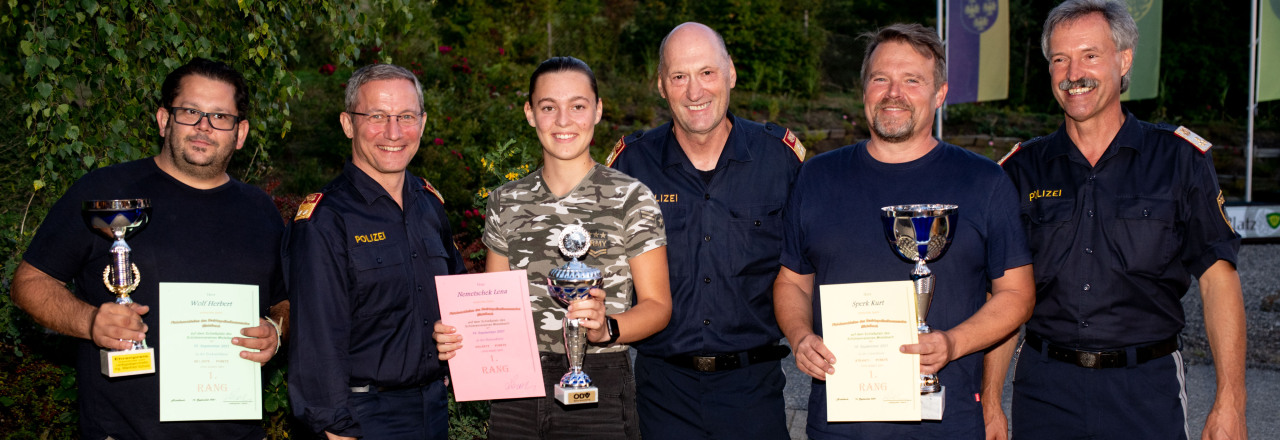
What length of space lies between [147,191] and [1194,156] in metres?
3.73

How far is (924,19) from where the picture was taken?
2338 centimetres

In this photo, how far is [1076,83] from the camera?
3.44 m

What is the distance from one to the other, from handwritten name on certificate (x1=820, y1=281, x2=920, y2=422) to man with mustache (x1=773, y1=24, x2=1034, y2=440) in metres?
0.06

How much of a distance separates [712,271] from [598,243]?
0.70 metres

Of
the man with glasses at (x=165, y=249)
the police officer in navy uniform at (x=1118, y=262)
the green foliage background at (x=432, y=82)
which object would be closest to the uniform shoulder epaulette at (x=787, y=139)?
the police officer in navy uniform at (x=1118, y=262)

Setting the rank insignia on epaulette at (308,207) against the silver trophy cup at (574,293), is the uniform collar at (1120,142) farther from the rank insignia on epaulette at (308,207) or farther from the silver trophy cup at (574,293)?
the rank insignia on epaulette at (308,207)

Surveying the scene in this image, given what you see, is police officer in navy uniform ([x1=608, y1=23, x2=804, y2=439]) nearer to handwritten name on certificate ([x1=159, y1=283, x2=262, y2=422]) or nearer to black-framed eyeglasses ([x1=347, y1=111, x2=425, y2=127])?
black-framed eyeglasses ([x1=347, y1=111, x2=425, y2=127])

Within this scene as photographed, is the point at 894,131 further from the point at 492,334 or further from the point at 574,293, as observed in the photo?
the point at 492,334

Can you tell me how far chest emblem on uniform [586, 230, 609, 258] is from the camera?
319cm

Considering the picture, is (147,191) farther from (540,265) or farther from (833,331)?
(833,331)

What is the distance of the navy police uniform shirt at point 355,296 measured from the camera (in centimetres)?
301

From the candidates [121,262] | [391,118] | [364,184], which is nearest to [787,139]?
[391,118]

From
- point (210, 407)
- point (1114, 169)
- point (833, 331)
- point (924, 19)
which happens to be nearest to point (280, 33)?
point (210, 407)

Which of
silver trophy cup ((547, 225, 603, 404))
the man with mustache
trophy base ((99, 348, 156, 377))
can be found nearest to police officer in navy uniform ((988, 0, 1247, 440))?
the man with mustache
